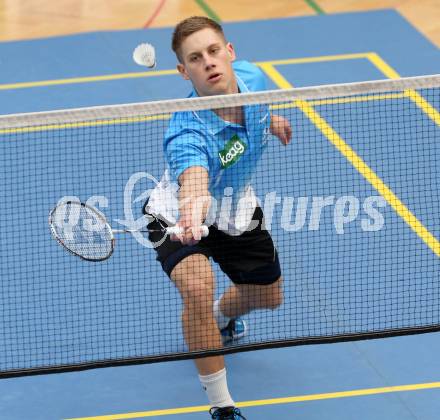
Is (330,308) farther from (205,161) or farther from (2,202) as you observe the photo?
(2,202)

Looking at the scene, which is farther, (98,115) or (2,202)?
(2,202)

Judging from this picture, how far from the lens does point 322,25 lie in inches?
511

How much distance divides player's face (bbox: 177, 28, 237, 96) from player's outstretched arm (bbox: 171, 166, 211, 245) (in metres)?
0.56

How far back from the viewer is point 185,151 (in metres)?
Result: 6.59

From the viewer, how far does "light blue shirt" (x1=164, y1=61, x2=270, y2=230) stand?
6633 mm

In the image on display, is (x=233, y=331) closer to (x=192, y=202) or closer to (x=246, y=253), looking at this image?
(x=246, y=253)

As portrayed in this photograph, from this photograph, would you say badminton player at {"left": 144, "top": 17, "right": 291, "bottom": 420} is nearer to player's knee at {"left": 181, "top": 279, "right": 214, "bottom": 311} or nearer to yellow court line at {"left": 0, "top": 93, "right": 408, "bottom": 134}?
player's knee at {"left": 181, "top": 279, "right": 214, "bottom": 311}

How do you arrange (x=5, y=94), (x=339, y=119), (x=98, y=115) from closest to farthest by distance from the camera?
(x=98, y=115), (x=339, y=119), (x=5, y=94)

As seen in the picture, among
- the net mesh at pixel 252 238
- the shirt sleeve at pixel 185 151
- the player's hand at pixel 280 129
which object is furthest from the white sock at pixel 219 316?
the shirt sleeve at pixel 185 151

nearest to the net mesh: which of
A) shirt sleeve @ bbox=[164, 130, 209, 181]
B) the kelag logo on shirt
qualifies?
the kelag logo on shirt

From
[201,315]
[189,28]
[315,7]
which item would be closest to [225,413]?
[201,315]

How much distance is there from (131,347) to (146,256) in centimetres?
108

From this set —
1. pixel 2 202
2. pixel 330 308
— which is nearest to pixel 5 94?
pixel 2 202

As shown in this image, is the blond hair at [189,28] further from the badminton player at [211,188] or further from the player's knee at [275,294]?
the player's knee at [275,294]
